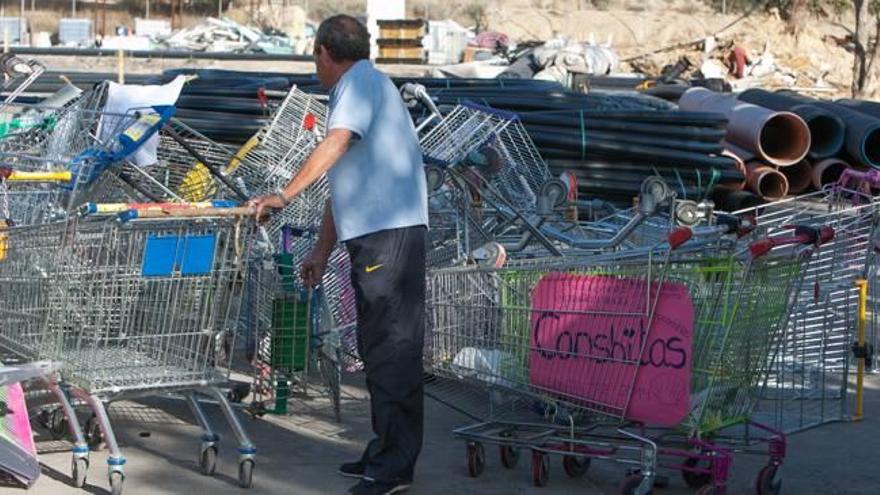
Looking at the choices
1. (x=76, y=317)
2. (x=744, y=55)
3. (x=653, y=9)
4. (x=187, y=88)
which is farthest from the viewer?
(x=653, y=9)

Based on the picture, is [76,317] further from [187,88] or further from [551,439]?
[187,88]

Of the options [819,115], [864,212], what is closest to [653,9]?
[819,115]

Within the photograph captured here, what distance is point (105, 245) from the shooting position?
18.9ft

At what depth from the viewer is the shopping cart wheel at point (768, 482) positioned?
5.89m

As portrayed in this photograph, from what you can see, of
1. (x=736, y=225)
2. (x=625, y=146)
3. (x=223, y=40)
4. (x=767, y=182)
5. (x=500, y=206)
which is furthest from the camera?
(x=223, y=40)

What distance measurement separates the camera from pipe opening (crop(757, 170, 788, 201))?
1344 centimetres

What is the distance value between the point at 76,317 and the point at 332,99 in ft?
4.53

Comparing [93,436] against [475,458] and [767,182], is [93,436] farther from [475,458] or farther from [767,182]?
[767,182]

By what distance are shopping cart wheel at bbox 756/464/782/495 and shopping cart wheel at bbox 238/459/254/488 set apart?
2.09 metres

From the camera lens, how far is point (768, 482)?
5906mm

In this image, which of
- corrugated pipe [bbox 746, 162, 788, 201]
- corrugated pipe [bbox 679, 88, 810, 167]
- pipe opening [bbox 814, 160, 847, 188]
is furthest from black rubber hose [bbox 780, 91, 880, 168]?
corrugated pipe [bbox 746, 162, 788, 201]

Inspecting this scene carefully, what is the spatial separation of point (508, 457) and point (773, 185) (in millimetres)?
7815

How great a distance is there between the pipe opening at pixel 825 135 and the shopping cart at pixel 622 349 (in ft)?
27.6

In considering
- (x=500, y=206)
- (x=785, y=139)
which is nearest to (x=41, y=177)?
(x=500, y=206)
